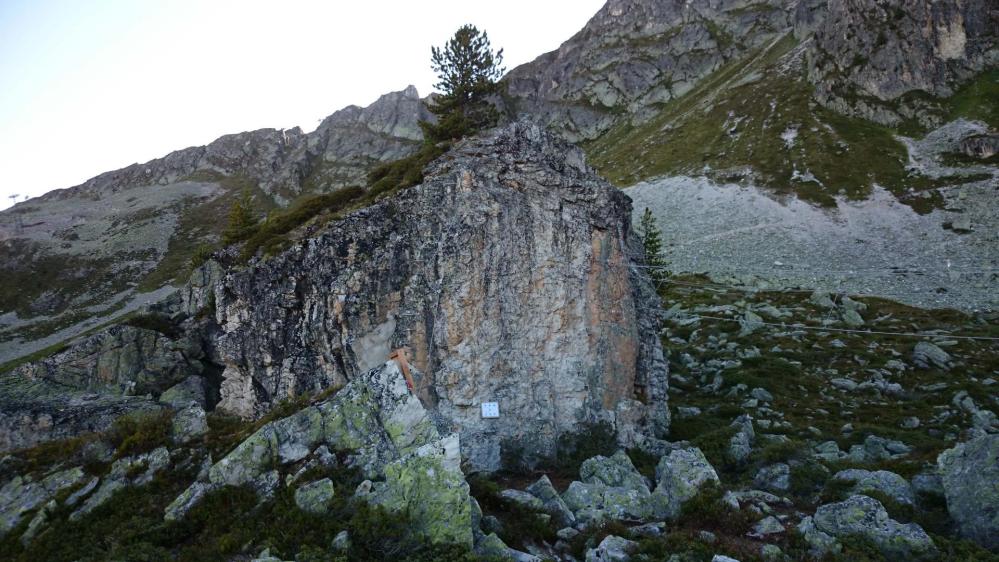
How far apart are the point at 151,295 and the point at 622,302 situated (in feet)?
303

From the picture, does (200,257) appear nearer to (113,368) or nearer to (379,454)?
(113,368)

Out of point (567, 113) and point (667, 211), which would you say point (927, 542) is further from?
point (567, 113)

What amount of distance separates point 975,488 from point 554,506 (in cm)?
997

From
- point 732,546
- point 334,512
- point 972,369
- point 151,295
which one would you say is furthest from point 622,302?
point 151,295

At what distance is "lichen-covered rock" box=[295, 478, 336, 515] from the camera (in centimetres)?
907

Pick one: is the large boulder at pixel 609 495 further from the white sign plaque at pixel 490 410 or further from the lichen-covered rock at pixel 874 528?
the lichen-covered rock at pixel 874 528

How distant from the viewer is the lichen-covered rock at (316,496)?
9.07 meters

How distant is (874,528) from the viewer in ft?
35.9

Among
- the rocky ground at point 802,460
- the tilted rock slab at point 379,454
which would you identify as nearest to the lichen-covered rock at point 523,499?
the rocky ground at point 802,460

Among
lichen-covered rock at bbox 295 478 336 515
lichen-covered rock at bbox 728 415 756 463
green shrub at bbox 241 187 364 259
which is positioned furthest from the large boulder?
green shrub at bbox 241 187 364 259

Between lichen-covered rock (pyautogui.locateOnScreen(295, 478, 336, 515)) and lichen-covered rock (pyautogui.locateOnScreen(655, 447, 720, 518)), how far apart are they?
8.80 m

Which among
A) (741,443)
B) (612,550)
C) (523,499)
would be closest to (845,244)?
(741,443)

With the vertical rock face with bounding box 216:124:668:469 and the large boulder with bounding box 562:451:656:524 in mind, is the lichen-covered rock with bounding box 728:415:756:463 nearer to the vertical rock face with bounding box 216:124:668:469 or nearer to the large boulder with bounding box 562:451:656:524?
the vertical rock face with bounding box 216:124:668:469

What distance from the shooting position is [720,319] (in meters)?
40.8
